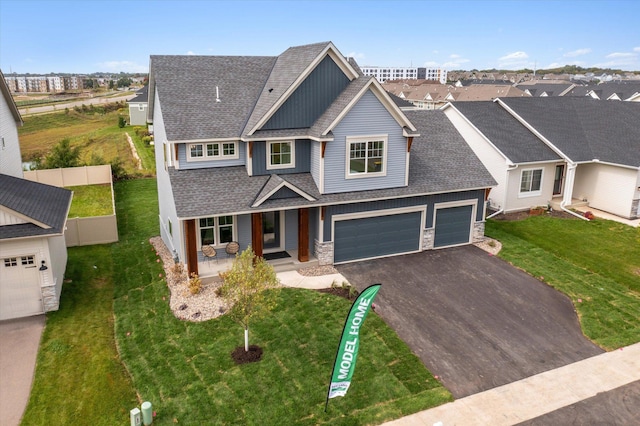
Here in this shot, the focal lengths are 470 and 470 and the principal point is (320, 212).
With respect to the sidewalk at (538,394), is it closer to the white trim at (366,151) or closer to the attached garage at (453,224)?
the attached garage at (453,224)

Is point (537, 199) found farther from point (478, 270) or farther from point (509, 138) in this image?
point (478, 270)

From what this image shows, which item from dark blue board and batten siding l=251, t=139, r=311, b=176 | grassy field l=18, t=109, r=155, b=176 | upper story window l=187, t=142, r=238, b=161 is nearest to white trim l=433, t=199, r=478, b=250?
dark blue board and batten siding l=251, t=139, r=311, b=176

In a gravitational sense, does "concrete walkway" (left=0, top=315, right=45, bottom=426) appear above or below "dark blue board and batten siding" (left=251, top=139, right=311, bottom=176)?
below

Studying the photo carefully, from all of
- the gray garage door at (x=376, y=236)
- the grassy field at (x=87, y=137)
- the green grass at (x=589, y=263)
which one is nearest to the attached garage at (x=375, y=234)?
the gray garage door at (x=376, y=236)

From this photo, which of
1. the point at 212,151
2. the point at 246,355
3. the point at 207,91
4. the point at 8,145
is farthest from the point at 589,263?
the point at 8,145

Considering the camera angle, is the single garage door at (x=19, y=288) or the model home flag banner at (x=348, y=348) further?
→ the single garage door at (x=19, y=288)

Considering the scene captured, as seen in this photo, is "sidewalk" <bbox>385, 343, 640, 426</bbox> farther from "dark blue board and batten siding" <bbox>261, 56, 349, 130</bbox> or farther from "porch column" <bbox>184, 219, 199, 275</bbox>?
"dark blue board and batten siding" <bbox>261, 56, 349, 130</bbox>
